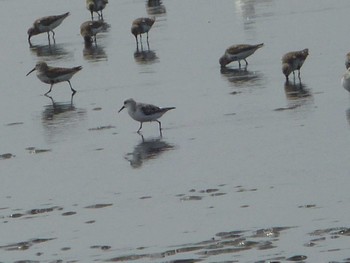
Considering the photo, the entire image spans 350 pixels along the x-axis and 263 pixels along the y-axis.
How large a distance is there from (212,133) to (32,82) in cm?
857

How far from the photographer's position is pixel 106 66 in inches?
1142

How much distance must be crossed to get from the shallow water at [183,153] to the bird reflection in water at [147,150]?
30 mm

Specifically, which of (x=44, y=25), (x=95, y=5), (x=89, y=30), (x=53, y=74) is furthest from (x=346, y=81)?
(x=95, y=5)

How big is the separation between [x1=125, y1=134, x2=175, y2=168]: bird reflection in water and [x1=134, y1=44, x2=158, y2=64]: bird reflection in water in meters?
8.83

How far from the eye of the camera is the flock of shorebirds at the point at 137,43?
21.1m

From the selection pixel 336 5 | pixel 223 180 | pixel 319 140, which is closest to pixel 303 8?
pixel 336 5

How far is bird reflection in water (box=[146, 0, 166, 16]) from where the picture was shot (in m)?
38.5

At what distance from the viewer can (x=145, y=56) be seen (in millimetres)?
30109

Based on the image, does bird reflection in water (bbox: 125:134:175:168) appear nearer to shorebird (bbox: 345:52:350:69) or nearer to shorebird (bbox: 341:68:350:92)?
shorebird (bbox: 341:68:350:92)

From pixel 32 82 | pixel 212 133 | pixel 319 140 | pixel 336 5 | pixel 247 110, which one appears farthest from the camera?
pixel 336 5

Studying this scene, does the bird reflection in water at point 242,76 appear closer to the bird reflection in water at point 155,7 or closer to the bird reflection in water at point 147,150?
the bird reflection in water at point 147,150

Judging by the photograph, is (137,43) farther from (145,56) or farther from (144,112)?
(144,112)

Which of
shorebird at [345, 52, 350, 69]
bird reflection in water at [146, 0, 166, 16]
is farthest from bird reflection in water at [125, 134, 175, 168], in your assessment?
bird reflection in water at [146, 0, 166, 16]

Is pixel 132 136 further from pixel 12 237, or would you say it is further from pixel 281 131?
pixel 12 237
